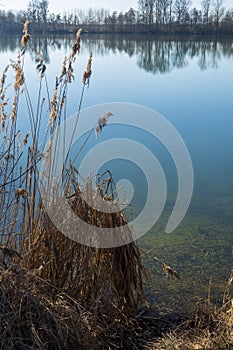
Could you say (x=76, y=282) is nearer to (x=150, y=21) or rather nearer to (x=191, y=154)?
(x=191, y=154)

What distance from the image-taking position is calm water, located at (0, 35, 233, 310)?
9.28 ft

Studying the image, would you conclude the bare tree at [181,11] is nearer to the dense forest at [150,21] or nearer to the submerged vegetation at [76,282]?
the dense forest at [150,21]

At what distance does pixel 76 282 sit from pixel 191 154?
372 centimetres

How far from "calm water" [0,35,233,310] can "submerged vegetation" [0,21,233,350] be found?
39 centimetres

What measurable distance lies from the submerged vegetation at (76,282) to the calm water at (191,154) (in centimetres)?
39

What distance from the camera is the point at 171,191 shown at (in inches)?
168

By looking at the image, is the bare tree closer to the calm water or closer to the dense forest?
the dense forest

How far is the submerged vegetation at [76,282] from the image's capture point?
1.71 m

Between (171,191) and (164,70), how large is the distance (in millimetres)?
9455

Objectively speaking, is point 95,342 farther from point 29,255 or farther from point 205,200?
point 205,200

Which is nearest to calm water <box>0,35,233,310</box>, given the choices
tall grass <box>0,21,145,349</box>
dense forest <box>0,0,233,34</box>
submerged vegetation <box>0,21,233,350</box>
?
submerged vegetation <box>0,21,233,350</box>

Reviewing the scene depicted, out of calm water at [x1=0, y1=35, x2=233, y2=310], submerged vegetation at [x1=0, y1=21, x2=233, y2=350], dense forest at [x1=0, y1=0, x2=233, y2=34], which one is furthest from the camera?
dense forest at [x1=0, y1=0, x2=233, y2=34]

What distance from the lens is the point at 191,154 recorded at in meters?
5.52

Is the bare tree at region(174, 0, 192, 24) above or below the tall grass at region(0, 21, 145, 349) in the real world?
above
